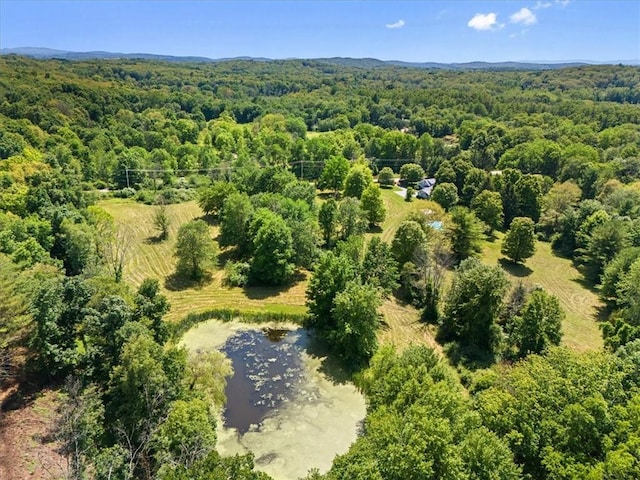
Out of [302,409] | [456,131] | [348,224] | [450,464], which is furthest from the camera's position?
[456,131]

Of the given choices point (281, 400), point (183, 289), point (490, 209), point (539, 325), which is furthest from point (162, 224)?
point (490, 209)

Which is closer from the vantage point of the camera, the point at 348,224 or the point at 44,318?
the point at 44,318

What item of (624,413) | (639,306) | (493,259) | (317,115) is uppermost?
(317,115)

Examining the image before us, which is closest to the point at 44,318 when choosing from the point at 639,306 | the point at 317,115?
the point at 639,306

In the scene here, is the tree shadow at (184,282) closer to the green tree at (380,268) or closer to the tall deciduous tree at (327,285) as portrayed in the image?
the tall deciduous tree at (327,285)

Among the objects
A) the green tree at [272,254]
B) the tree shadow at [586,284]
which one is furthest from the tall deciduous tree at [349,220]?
the tree shadow at [586,284]

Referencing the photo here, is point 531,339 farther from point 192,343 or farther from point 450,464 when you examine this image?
point 192,343

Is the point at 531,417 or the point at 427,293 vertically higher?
the point at 531,417
